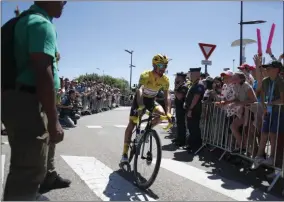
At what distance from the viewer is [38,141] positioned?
2.79 meters

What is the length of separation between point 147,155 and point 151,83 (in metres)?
1.29

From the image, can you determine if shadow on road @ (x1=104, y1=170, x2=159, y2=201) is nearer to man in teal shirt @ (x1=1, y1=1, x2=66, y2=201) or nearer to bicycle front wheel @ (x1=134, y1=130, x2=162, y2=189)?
bicycle front wheel @ (x1=134, y1=130, x2=162, y2=189)

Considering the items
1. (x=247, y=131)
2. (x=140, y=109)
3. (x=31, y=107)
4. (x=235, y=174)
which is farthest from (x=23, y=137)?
(x=247, y=131)

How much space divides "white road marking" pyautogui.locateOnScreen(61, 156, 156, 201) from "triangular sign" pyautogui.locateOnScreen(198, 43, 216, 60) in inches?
216

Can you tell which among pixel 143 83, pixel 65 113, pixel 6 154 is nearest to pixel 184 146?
pixel 143 83

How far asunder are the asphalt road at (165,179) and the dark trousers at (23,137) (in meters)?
1.43

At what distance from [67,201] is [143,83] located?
2283mm

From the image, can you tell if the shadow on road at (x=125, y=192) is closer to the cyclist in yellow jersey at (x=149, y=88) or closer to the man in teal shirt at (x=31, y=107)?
the cyclist in yellow jersey at (x=149, y=88)

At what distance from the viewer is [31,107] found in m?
2.78

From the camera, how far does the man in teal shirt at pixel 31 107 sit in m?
2.64

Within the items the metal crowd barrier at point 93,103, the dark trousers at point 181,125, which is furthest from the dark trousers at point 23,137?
the metal crowd barrier at point 93,103

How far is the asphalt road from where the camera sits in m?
4.43

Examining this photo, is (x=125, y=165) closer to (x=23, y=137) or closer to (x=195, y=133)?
(x=195, y=133)

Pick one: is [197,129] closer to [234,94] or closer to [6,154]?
[234,94]
